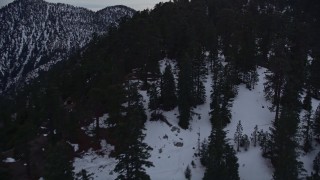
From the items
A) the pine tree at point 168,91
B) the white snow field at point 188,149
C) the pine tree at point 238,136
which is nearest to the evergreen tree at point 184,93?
the white snow field at point 188,149

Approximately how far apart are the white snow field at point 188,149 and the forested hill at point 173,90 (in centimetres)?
142

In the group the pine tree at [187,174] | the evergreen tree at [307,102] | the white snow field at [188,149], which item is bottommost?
the pine tree at [187,174]

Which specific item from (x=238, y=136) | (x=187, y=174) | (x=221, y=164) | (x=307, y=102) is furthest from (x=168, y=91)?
(x=307, y=102)

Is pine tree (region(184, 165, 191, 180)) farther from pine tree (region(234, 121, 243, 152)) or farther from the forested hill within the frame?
pine tree (region(234, 121, 243, 152))

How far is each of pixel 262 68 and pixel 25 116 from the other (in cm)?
4918

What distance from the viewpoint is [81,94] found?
57.5m

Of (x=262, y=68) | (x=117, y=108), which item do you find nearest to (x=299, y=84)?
(x=262, y=68)

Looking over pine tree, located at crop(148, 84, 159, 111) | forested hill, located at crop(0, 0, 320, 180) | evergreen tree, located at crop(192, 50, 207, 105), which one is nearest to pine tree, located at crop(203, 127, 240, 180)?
forested hill, located at crop(0, 0, 320, 180)

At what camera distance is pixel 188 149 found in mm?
50125

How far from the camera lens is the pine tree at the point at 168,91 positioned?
54.1 metres

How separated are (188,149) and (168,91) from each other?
35.1 feet

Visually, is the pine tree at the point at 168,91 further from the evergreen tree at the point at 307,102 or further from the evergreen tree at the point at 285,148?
the evergreen tree at the point at 307,102

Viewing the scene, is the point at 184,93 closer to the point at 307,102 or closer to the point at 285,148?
the point at 285,148

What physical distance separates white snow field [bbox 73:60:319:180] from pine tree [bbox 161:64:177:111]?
1248 millimetres
